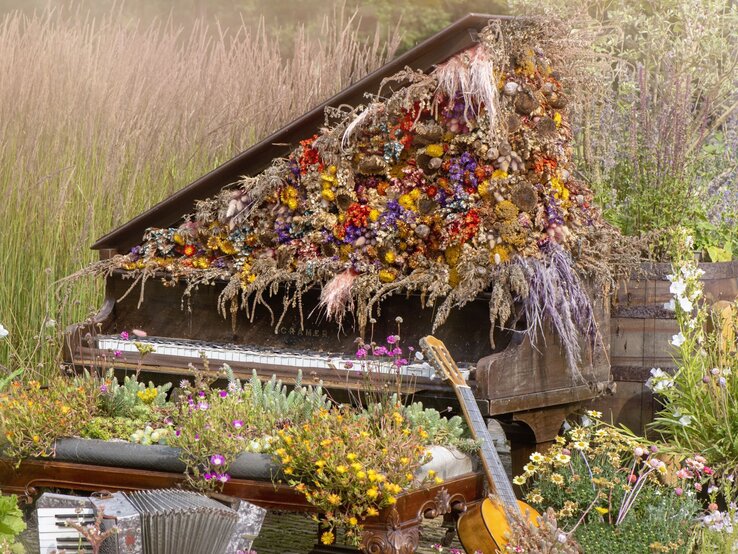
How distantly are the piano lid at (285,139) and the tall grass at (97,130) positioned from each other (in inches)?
40.5

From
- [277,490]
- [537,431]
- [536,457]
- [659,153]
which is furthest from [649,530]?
[659,153]

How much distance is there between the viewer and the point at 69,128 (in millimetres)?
Answer: 7875

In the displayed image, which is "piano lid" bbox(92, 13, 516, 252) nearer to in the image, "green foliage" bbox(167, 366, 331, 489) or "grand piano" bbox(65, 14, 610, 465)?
"grand piano" bbox(65, 14, 610, 465)

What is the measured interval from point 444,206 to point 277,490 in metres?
1.55

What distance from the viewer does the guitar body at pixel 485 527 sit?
14.4 feet

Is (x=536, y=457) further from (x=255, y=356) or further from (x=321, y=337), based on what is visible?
(x=255, y=356)

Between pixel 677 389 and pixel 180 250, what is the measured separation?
→ 2539mm

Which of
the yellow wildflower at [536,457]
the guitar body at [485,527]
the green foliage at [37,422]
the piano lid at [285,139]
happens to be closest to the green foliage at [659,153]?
the piano lid at [285,139]

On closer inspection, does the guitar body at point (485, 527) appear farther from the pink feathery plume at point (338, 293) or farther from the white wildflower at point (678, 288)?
the white wildflower at point (678, 288)

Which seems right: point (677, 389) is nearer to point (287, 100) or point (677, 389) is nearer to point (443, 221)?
point (443, 221)

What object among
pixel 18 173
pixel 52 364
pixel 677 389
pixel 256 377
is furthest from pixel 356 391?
pixel 18 173

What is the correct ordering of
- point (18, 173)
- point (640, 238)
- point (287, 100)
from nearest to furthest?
point (640, 238) < point (18, 173) < point (287, 100)

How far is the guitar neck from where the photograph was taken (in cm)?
453

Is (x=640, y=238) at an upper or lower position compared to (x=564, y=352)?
upper
